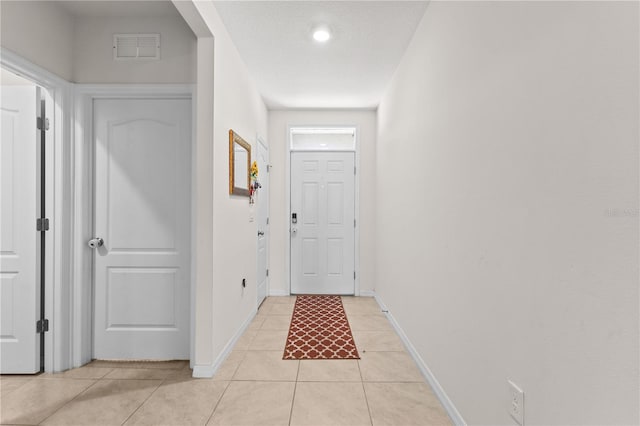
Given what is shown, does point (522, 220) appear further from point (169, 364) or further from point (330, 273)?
point (330, 273)

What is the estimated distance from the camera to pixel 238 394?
205 cm

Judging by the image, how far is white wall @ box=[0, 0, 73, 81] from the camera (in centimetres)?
194

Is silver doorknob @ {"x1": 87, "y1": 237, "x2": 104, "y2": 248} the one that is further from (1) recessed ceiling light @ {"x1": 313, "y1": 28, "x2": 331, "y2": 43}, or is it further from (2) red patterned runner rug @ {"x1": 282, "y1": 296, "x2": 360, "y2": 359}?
(1) recessed ceiling light @ {"x1": 313, "y1": 28, "x2": 331, "y2": 43}

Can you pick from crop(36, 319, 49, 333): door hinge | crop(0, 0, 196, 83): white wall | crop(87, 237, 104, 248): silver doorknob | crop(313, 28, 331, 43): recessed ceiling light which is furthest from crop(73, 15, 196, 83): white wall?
crop(36, 319, 49, 333): door hinge

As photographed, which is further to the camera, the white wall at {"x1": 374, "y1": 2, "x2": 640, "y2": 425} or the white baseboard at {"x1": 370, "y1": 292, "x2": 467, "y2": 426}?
the white baseboard at {"x1": 370, "y1": 292, "x2": 467, "y2": 426}

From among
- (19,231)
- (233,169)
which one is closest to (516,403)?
(233,169)

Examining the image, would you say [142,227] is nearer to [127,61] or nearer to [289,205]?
[127,61]

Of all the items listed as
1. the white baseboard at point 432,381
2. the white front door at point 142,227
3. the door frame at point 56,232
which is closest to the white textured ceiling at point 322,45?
the white front door at point 142,227

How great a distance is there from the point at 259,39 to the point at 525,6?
2117mm

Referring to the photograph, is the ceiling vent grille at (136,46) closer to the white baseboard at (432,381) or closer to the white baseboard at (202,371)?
the white baseboard at (202,371)

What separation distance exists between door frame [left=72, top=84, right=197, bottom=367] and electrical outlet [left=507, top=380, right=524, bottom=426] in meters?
1.96

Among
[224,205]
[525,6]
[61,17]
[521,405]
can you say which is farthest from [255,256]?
[525,6]

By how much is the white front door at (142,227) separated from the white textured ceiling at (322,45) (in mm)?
846

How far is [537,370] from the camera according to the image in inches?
43.7
